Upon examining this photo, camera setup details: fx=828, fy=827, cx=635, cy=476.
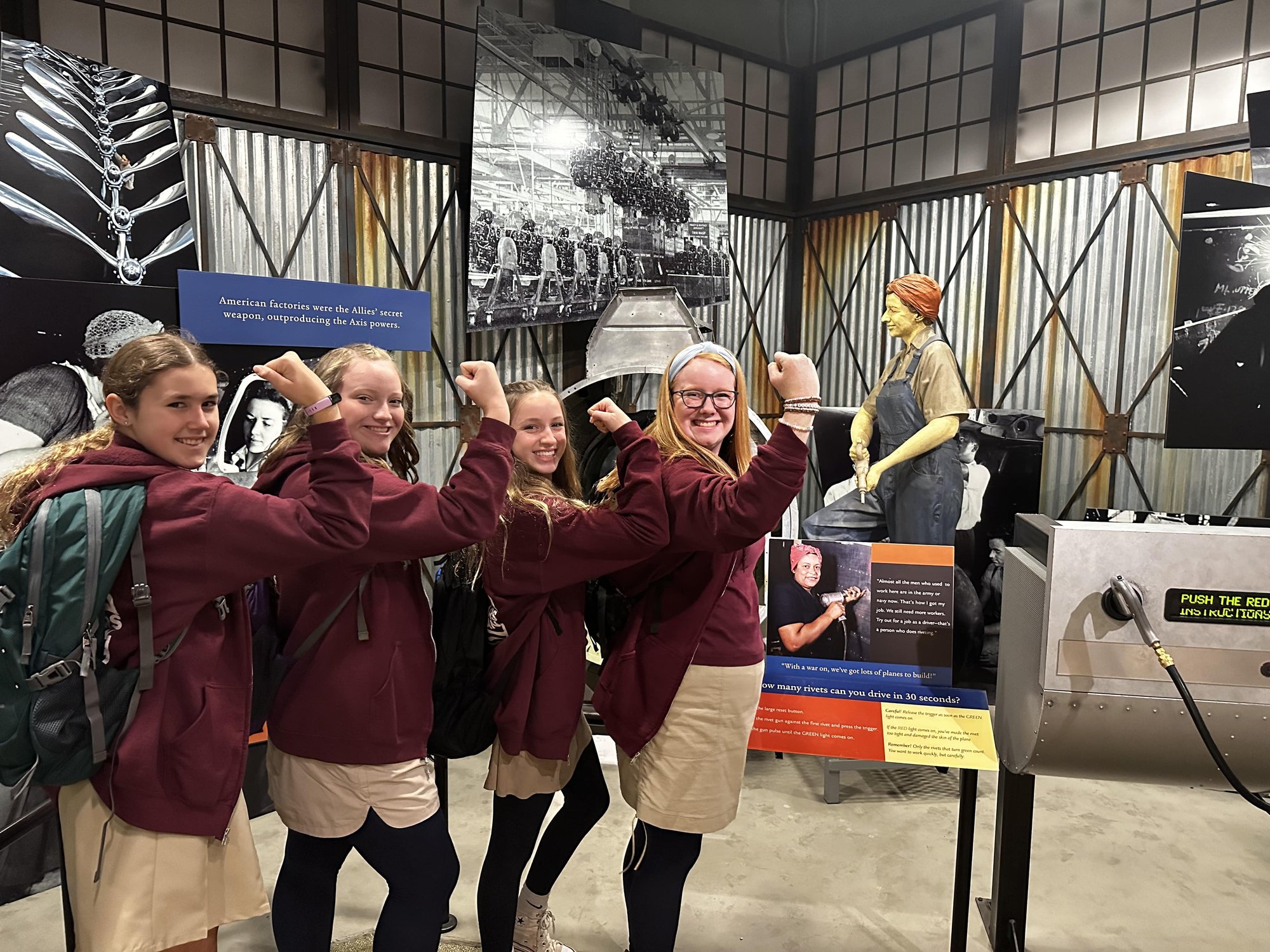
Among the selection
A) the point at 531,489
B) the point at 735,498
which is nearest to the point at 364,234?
the point at 531,489

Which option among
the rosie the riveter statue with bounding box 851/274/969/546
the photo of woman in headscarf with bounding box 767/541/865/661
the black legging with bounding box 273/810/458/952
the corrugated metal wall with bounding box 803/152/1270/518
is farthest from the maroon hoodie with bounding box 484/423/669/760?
the corrugated metal wall with bounding box 803/152/1270/518

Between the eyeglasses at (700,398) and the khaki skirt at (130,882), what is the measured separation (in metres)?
1.23

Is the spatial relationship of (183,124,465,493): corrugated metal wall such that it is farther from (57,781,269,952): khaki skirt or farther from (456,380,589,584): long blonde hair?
(57,781,269,952): khaki skirt

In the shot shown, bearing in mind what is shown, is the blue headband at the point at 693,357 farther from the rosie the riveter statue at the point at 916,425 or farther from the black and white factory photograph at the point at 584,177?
the black and white factory photograph at the point at 584,177

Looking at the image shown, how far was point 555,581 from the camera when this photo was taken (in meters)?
1.74

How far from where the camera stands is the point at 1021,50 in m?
5.54

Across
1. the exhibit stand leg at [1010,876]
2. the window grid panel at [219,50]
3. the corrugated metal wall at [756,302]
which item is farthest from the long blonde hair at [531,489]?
the corrugated metal wall at [756,302]

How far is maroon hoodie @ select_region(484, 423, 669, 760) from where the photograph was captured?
1693 mm

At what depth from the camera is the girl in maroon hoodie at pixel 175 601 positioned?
128cm

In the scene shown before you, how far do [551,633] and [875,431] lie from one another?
103 inches

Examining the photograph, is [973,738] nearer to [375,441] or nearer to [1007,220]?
[375,441]

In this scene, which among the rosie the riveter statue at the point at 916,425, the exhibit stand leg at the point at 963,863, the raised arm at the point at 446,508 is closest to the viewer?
the raised arm at the point at 446,508

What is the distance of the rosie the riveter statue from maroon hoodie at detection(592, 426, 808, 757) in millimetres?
2134

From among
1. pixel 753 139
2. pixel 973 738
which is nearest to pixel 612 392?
pixel 753 139
